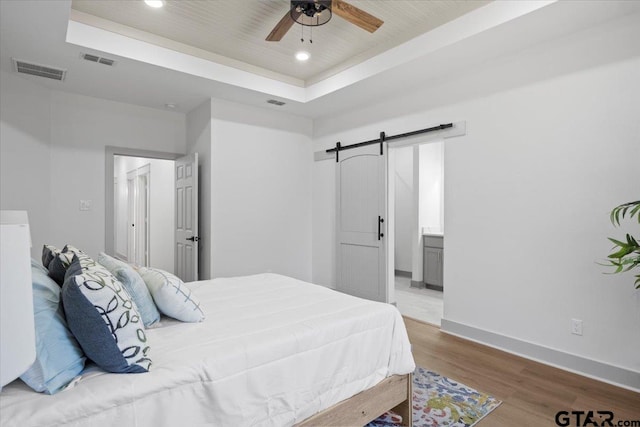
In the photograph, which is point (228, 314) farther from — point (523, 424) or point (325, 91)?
point (325, 91)

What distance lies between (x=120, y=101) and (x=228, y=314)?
3826 millimetres

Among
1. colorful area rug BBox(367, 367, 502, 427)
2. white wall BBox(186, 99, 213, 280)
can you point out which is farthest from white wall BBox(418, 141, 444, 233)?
colorful area rug BBox(367, 367, 502, 427)

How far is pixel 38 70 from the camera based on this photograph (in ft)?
11.5

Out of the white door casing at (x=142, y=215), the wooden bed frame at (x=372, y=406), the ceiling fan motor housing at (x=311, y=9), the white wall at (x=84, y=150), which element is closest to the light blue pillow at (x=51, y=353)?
the wooden bed frame at (x=372, y=406)

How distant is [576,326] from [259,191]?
3.72m

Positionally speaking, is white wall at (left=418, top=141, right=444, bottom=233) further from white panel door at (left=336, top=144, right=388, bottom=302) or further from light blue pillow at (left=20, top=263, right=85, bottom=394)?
light blue pillow at (left=20, top=263, right=85, bottom=394)

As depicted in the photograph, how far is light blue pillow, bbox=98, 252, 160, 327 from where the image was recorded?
5.50 ft

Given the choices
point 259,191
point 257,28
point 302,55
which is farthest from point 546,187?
point 259,191

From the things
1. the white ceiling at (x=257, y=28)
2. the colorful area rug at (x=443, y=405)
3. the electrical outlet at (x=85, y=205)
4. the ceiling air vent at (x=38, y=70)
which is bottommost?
the colorful area rug at (x=443, y=405)

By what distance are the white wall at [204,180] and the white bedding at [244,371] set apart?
2287mm

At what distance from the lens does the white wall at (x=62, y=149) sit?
367 cm

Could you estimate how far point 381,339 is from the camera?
6.38ft

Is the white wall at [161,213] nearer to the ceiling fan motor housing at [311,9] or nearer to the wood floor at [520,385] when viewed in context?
the ceiling fan motor housing at [311,9]

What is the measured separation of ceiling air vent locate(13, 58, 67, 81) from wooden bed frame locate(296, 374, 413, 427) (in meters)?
4.02
